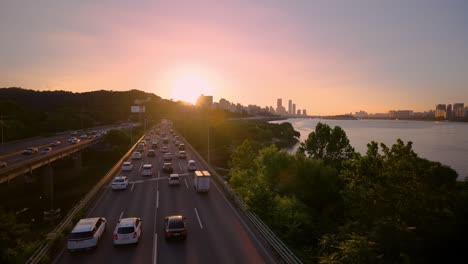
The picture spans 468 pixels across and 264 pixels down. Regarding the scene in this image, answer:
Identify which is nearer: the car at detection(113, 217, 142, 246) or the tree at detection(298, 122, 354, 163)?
the car at detection(113, 217, 142, 246)

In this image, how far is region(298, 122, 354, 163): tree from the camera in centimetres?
4580

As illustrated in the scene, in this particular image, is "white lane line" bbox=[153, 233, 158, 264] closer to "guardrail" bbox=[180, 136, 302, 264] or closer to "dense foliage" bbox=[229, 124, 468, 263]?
"guardrail" bbox=[180, 136, 302, 264]

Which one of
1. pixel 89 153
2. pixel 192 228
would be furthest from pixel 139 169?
pixel 89 153

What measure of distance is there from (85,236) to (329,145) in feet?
126

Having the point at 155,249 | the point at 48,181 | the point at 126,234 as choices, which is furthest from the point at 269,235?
the point at 48,181

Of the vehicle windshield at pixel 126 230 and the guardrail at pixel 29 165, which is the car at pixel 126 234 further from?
the guardrail at pixel 29 165

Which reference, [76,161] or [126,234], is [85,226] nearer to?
[126,234]

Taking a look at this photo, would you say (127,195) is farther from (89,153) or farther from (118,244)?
(89,153)

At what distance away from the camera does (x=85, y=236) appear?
53.4ft

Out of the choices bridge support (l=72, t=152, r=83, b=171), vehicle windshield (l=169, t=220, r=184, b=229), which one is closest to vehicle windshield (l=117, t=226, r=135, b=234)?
vehicle windshield (l=169, t=220, r=184, b=229)

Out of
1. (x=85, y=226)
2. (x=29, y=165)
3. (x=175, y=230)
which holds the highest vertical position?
(x=85, y=226)

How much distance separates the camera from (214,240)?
1820 cm

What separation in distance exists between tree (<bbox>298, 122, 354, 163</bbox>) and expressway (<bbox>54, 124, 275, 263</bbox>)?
20.3 m

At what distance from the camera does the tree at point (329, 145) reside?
4580 centimetres
